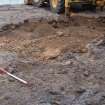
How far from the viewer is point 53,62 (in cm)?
785

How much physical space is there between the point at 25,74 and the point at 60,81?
0.69 meters

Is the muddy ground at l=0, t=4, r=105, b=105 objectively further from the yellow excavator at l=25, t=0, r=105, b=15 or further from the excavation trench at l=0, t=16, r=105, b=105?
the yellow excavator at l=25, t=0, r=105, b=15

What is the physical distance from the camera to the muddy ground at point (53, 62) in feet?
19.5

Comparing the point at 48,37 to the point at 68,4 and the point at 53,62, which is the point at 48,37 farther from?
the point at 68,4

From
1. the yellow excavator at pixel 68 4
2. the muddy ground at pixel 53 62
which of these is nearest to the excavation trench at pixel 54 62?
the muddy ground at pixel 53 62

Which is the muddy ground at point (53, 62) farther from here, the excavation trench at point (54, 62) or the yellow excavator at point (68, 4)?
the yellow excavator at point (68, 4)

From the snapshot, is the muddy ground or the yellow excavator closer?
the muddy ground

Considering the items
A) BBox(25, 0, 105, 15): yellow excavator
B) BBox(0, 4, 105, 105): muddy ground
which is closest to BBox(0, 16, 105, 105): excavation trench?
BBox(0, 4, 105, 105): muddy ground

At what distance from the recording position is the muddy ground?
5.93m

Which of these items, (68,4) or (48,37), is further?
(68,4)

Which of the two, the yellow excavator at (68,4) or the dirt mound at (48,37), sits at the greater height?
the dirt mound at (48,37)

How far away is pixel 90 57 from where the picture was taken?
26.6 feet

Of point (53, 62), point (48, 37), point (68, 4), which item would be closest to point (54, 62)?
point (53, 62)

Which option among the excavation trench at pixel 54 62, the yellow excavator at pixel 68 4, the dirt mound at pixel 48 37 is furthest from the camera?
the yellow excavator at pixel 68 4
